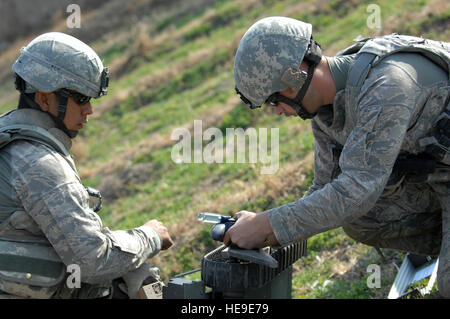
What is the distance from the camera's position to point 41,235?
397cm

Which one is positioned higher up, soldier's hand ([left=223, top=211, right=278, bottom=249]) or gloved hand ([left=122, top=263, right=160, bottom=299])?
soldier's hand ([left=223, top=211, right=278, bottom=249])

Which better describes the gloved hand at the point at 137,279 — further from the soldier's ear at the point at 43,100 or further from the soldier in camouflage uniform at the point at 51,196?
the soldier's ear at the point at 43,100

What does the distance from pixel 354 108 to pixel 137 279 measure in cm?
192

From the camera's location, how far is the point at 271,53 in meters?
3.88

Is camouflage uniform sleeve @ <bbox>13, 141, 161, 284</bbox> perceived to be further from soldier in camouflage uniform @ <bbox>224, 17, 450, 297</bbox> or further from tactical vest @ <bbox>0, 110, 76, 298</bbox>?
soldier in camouflage uniform @ <bbox>224, 17, 450, 297</bbox>

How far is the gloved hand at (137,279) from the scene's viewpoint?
431 centimetres

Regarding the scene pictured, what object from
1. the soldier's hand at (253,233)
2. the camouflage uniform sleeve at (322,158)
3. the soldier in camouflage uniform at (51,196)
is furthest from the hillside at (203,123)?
the soldier in camouflage uniform at (51,196)

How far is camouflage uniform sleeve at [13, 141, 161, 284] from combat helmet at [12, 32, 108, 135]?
47cm

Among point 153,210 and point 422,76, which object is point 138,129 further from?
point 422,76

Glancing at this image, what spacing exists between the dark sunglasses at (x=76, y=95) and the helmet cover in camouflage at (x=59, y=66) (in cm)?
4

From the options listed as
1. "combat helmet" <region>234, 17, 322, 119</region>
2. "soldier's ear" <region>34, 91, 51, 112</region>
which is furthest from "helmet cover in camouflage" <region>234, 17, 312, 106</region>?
"soldier's ear" <region>34, 91, 51, 112</region>

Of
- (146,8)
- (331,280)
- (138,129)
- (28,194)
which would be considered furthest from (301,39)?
(146,8)

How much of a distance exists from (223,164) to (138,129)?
4608 millimetres

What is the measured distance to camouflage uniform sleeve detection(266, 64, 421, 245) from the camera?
364cm
